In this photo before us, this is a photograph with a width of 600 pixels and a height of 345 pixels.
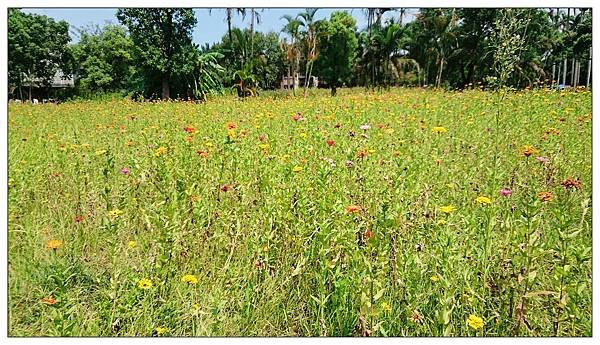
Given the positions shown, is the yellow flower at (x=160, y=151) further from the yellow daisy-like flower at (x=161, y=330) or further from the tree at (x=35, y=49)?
the yellow daisy-like flower at (x=161, y=330)

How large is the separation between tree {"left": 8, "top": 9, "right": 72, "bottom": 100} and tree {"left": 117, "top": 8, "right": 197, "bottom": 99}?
343 mm

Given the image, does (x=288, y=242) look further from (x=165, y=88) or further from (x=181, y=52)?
(x=165, y=88)

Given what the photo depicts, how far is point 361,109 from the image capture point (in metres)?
5.14

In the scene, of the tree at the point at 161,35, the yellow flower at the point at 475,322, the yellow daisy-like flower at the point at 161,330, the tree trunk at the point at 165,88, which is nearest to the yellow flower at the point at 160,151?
the tree at the point at 161,35

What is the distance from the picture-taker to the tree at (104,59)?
293cm

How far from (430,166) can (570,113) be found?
1.79 m

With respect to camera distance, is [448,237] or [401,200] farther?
[401,200]

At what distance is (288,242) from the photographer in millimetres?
1813

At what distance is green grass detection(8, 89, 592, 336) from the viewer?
1.54 meters

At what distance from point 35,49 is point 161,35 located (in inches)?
41.2

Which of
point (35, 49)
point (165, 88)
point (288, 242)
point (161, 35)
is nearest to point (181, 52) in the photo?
point (161, 35)
